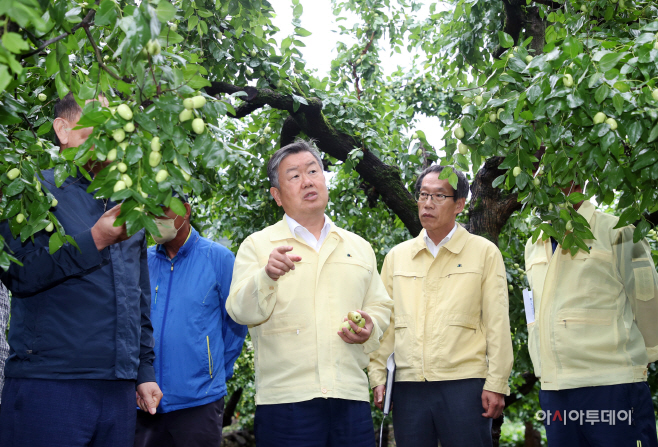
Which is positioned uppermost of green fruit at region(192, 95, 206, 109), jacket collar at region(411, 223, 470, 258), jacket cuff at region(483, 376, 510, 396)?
jacket collar at region(411, 223, 470, 258)

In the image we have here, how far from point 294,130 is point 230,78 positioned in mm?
738

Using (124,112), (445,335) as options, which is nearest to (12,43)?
(124,112)

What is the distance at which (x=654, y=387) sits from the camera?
7.64 meters

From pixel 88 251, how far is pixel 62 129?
603 millimetres

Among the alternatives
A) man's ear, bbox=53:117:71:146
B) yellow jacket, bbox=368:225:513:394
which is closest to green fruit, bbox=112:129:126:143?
man's ear, bbox=53:117:71:146

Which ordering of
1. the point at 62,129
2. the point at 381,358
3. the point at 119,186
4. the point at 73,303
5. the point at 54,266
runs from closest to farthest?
the point at 119,186, the point at 54,266, the point at 73,303, the point at 62,129, the point at 381,358

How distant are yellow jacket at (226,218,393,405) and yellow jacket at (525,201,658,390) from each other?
2.84 ft

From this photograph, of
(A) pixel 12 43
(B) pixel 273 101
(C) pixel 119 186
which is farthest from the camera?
(B) pixel 273 101

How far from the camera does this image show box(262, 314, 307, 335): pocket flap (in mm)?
2488

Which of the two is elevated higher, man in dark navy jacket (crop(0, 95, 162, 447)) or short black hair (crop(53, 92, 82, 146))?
short black hair (crop(53, 92, 82, 146))

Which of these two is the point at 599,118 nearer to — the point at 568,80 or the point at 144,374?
the point at 568,80

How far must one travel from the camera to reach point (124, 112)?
1441mm

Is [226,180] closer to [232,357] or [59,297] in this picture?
[232,357]

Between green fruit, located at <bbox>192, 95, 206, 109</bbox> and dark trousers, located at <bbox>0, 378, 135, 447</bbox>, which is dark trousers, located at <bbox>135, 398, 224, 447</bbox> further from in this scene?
green fruit, located at <bbox>192, 95, 206, 109</bbox>
